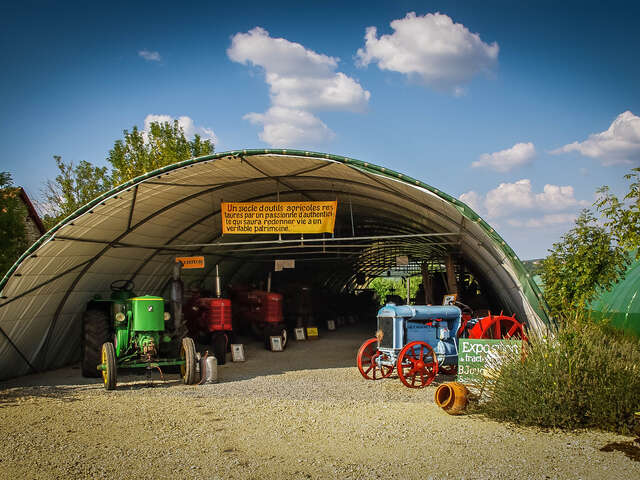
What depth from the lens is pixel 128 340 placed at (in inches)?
383

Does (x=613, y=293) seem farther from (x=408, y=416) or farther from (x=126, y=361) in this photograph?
(x=126, y=361)

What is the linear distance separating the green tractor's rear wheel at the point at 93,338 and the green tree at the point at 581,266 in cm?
822

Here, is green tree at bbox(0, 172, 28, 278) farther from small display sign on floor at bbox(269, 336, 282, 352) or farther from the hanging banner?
small display sign on floor at bbox(269, 336, 282, 352)

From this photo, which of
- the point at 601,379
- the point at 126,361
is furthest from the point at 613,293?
the point at 126,361

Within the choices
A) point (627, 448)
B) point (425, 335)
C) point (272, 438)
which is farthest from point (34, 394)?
point (627, 448)

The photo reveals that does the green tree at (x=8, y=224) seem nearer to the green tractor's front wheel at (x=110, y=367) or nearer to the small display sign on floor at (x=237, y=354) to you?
the green tractor's front wheel at (x=110, y=367)

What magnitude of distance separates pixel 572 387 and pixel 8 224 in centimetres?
1019

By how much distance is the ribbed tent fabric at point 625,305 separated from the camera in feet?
36.8

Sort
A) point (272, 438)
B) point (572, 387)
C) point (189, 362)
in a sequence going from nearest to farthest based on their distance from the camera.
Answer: point (272, 438), point (572, 387), point (189, 362)

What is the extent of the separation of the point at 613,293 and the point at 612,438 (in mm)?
8056

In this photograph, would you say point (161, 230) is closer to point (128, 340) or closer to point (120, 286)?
point (120, 286)

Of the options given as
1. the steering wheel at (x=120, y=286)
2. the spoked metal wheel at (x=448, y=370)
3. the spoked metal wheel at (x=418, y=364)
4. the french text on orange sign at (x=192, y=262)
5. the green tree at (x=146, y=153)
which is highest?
the green tree at (x=146, y=153)

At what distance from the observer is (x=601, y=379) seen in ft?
19.8

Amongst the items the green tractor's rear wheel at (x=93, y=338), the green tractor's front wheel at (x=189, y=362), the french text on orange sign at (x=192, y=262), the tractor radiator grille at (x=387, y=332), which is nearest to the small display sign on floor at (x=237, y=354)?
the french text on orange sign at (x=192, y=262)
